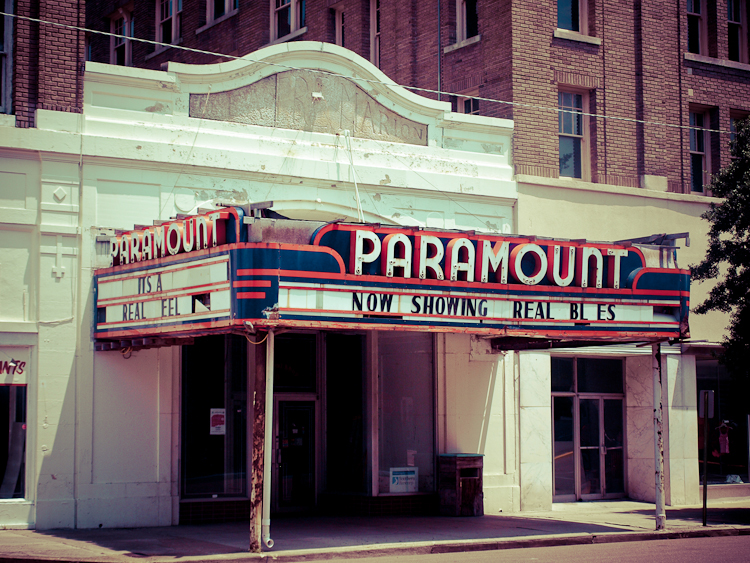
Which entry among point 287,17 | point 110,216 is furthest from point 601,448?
point 287,17

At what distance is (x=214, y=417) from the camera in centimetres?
1644

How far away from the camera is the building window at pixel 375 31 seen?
923 inches

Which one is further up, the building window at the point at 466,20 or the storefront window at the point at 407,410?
the building window at the point at 466,20

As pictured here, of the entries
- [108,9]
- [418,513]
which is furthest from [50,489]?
[108,9]

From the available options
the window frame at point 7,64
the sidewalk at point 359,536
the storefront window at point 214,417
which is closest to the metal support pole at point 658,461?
the sidewalk at point 359,536

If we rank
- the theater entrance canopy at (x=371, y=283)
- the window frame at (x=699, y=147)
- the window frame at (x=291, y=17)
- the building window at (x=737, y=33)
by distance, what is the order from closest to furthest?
the theater entrance canopy at (x=371, y=283) < the window frame at (x=699, y=147) < the building window at (x=737, y=33) < the window frame at (x=291, y=17)

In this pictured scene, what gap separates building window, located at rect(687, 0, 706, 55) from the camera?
896 inches

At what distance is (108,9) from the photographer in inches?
1134

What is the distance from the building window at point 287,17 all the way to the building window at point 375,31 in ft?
8.37

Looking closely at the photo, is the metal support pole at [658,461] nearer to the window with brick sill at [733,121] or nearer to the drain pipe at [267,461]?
the drain pipe at [267,461]

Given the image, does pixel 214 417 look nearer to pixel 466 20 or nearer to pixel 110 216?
pixel 110 216

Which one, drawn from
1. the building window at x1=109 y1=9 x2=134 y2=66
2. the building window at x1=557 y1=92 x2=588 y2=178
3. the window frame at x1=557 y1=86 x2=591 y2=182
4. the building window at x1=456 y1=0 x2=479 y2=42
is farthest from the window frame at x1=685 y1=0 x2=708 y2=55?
the building window at x1=109 y1=9 x2=134 y2=66

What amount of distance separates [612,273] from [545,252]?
1.40m

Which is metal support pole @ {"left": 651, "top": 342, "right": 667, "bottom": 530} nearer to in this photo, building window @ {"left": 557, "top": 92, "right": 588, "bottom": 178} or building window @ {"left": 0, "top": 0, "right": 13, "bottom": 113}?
building window @ {"left": 557, "top": 92, "right": 588, "bottom": 178}
